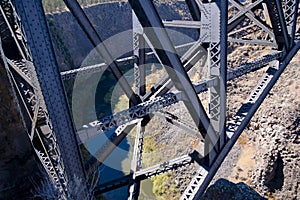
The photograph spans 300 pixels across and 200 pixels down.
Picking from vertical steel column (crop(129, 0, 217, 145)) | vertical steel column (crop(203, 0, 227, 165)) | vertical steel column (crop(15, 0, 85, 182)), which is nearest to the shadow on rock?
vertical steel column (crop(203, 0, 227, 165))

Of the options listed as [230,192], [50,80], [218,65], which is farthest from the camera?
[230,192]

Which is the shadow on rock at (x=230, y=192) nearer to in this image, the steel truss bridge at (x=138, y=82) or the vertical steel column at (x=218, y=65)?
the steel truss bridge at (x=138, y=82)

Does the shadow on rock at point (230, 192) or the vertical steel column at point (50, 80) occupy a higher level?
the vertical steel column at point (50, 80)

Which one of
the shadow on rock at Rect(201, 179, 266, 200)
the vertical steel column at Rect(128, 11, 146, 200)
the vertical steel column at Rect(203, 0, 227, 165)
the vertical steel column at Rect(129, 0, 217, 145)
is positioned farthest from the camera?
the shadow on rock at Rect(201, 179, 266, 200)

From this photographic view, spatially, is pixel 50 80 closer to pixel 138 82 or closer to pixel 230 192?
pixel 138 82

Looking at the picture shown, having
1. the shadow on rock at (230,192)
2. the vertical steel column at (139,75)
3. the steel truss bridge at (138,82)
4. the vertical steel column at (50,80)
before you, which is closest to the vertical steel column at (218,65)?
the steel truss bridge at (138,82)

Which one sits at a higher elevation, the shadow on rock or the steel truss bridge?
the steel truss bridge

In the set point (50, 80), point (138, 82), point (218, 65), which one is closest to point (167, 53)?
point (218, 65)

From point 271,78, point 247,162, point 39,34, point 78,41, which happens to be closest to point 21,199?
point 39,34

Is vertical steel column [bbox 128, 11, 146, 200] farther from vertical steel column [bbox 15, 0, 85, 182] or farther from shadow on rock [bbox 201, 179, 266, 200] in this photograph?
shadow on rock [bbox 201, 179, 266, 200]
